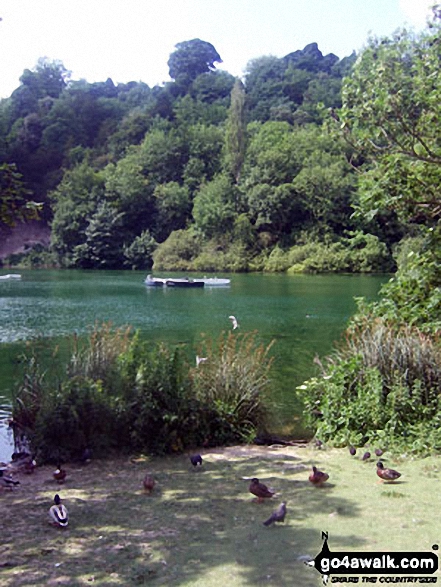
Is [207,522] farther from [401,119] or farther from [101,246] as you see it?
[101,246]

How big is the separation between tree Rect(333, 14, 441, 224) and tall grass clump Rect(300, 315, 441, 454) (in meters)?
2.08

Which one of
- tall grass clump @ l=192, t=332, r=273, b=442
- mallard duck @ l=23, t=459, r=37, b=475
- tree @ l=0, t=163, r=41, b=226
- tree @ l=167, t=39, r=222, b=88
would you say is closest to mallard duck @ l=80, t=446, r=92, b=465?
mallard duck @ l=23, t=459, r=37, b=475

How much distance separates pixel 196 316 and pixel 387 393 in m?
16.6

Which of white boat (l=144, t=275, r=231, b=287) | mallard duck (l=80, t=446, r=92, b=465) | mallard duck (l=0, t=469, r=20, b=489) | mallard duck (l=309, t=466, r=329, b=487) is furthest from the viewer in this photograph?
white boat (l=144, t=275, r=231, b=287)

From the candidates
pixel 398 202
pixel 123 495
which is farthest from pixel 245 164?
pixel 123 495

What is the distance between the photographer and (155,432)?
22.9 ft

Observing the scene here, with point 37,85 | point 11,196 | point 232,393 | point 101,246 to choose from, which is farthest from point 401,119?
point 37,85

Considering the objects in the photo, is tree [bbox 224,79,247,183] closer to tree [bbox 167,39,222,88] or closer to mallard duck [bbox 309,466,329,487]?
tree [bbox 167,39,222,88]

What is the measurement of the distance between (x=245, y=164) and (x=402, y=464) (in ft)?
200

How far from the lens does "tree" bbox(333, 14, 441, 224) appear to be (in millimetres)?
8688

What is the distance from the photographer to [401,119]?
28.2ft

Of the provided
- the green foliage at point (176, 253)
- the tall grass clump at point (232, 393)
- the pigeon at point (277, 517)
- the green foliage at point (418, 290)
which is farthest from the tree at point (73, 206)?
the pigeon at point (277, 517)

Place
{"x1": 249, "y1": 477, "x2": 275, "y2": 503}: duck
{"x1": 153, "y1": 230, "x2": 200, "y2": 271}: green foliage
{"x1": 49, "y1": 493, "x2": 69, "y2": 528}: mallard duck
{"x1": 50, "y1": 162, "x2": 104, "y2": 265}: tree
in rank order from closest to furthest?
1. {"x1": 49, "y1": 493, "x2": 69, "y2": 528}: mallard duck
2. {"x1": 249, "y1": 477, "x2": 275, "y2": 503}: duck
3. {"x1": 153, "y1": 230, "x2": 200, "y2": 271}: green foliage
4. {"x1": 50, "y1": 162, "x2": 104, "y2": 265}: tree

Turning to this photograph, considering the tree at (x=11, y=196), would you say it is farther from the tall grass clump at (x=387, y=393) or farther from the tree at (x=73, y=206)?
the tree at (x=73, y=206)
